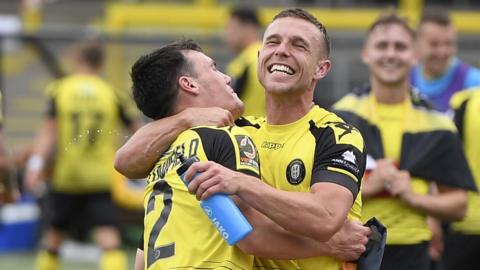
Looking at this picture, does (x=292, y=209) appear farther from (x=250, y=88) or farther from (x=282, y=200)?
(x=250, y=88)

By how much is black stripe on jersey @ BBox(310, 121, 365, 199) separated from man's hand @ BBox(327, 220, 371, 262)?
0.15 m

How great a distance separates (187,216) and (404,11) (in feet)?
40.7

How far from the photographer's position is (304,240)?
13.5ft

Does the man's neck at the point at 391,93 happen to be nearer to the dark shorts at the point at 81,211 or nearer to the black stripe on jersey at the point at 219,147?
the black stripe on jersey at the point at 219,147

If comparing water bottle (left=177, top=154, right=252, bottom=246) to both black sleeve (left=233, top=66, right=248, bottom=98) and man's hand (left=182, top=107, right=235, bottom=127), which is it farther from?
black sleeve (left=233, top=66, right=248, bottom=98)

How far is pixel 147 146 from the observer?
4434 mm

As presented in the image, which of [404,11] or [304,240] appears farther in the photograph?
[404,11]

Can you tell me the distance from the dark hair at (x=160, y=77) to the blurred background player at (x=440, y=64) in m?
4.04

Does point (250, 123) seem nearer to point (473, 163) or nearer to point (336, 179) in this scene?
point (336, 179)

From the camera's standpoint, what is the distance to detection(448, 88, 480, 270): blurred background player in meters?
7.05

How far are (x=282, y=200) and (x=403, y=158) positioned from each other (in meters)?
2.11

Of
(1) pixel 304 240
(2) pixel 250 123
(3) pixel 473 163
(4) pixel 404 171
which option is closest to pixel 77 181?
(3) pixel 473 163

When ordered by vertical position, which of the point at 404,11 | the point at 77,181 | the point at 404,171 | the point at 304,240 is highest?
the point at 404,11

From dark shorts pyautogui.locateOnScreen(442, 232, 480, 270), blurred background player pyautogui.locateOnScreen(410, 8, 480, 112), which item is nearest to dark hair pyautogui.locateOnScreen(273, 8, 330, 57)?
dark shorts pyautogui.locateOnScreen(442, 232, 480, 270)
